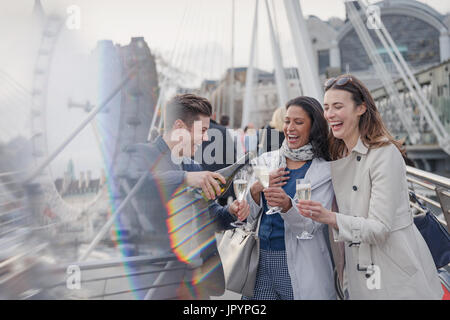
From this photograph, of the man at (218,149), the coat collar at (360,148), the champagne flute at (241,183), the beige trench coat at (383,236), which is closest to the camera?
the beige trench coat at (383,236)

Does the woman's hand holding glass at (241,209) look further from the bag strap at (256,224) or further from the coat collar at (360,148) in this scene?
the coat collar at (360,148)

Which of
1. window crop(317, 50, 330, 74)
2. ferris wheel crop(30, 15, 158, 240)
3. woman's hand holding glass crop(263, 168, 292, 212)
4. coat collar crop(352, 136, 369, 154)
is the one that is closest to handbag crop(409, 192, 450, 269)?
coat collar crop(352, 136, 369, 154)

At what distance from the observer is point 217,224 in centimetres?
157

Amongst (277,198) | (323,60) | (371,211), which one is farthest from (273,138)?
(323,60)

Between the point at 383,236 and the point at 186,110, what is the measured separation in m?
0.84

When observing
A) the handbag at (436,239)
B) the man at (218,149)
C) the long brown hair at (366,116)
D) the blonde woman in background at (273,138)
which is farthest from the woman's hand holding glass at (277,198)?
the man at (218,149)

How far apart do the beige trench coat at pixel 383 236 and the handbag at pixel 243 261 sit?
39 centimetres

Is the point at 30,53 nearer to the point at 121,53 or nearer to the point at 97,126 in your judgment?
the point at 121,53

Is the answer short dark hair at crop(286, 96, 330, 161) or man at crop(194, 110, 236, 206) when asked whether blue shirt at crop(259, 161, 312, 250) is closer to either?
short dark hair at crop(286, 96, 330, 161)

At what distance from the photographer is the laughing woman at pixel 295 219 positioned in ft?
4.51

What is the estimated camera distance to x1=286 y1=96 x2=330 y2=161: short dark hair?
1497 mm

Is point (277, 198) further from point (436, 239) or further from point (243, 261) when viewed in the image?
point (436, 239)

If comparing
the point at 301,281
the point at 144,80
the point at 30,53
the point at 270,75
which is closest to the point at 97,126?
the point at 30,53

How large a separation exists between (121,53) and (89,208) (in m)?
1.24
